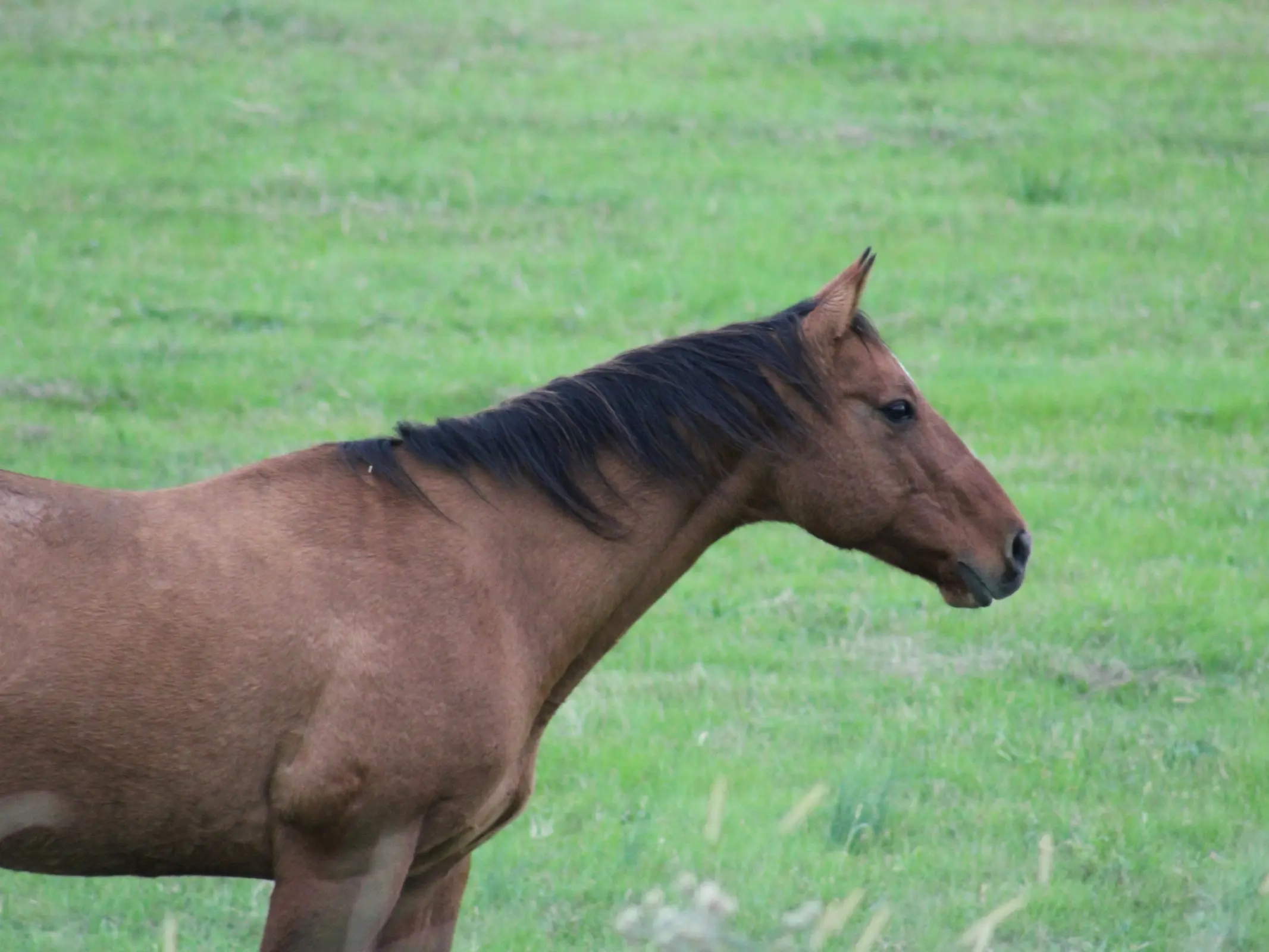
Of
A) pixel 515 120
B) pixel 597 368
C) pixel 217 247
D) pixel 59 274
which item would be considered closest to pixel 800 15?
pixel 515 120

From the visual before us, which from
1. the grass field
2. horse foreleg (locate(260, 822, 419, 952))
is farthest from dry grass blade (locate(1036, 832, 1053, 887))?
horse foreleg (locate(260, 822, 419, 952))

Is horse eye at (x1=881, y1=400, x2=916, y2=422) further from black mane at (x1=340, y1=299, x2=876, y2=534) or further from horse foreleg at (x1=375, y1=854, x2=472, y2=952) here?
horse foreleg at (x1=375, y1=854, x2=472, y2=952)

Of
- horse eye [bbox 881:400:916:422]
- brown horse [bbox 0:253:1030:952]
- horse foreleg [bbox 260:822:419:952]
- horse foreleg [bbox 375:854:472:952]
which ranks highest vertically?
horse eye [bbox 881:400:916:422]

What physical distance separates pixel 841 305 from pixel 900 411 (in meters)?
0.31

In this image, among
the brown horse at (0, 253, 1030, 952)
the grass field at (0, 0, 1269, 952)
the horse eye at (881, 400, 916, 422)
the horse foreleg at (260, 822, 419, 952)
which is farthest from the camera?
the grass field at (0, 0, 1269, 952)

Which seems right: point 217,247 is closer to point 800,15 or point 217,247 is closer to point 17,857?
point 800,15

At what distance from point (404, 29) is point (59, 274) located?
5.57 meters

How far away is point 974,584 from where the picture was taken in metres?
4.54

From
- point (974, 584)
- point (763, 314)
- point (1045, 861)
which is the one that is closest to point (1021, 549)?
point (974, 584)

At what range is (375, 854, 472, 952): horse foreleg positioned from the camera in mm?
4352

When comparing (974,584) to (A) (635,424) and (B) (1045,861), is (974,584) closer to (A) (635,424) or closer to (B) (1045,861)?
(B) (1045,861)

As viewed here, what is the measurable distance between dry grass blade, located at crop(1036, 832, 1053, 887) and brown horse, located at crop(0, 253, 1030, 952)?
695 millimetres

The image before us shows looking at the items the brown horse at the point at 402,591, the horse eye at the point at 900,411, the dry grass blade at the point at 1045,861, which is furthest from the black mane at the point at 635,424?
the dry grass blade at the point at 1045,861

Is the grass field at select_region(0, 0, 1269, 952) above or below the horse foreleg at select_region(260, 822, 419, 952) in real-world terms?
below
